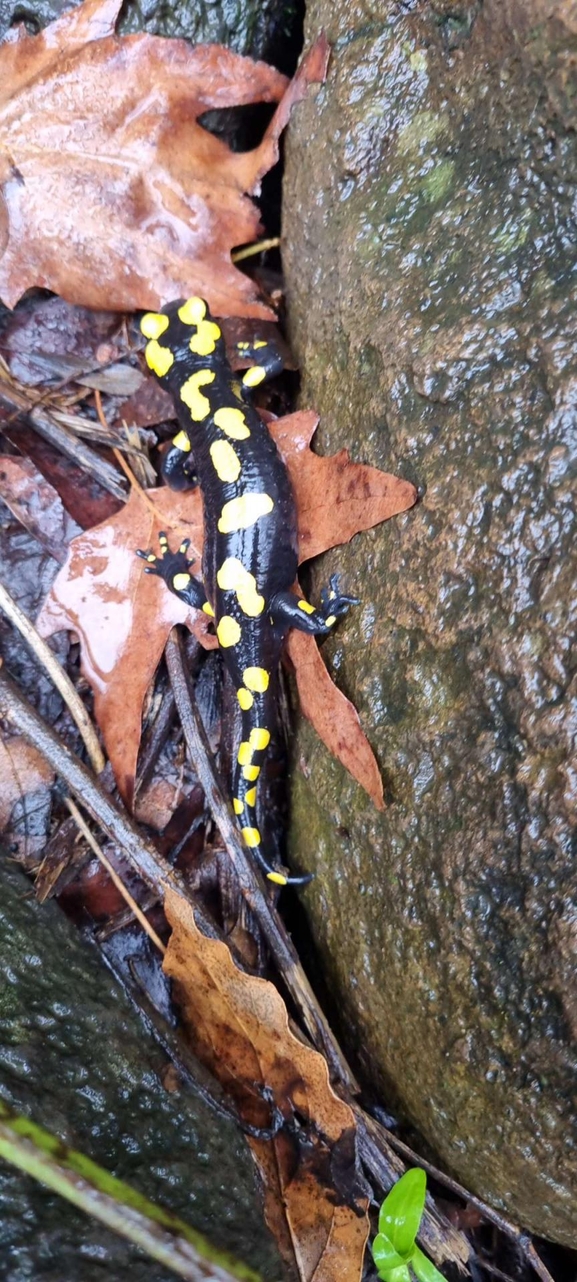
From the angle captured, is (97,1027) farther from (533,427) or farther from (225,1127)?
(533,427)

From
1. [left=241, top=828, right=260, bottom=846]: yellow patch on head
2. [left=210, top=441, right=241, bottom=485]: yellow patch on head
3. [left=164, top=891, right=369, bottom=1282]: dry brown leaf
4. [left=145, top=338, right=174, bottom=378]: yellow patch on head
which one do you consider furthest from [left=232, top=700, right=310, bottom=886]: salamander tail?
[left=145, top=338, right=174, bottom=378]: yellow patch on head

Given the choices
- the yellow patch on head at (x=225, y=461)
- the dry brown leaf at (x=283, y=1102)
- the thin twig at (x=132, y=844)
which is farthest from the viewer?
the yellow patch on head at (x=225, y=461)

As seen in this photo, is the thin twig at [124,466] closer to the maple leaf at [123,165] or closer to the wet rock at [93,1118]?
the maple leaf at [123,165]

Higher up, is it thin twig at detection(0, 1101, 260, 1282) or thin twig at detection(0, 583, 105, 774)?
thin twig at detection(0, 583, 105, 774)

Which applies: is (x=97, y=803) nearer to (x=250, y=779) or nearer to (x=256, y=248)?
(x=250, y=779)

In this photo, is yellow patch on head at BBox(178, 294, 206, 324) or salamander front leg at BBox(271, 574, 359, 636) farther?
yellow patch on head at BBox(178, 294, 206, 324)

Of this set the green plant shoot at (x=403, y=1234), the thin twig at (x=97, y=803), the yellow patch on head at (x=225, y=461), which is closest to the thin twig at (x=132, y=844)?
the thin twig at (x=97, y=803)

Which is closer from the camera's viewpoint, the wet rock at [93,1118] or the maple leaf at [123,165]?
the wet rock at [93,1118]

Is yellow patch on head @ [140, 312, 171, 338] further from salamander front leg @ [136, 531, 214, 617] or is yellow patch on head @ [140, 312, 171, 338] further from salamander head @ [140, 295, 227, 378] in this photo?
salamander front leg @ [136, 531, 214, 617]
